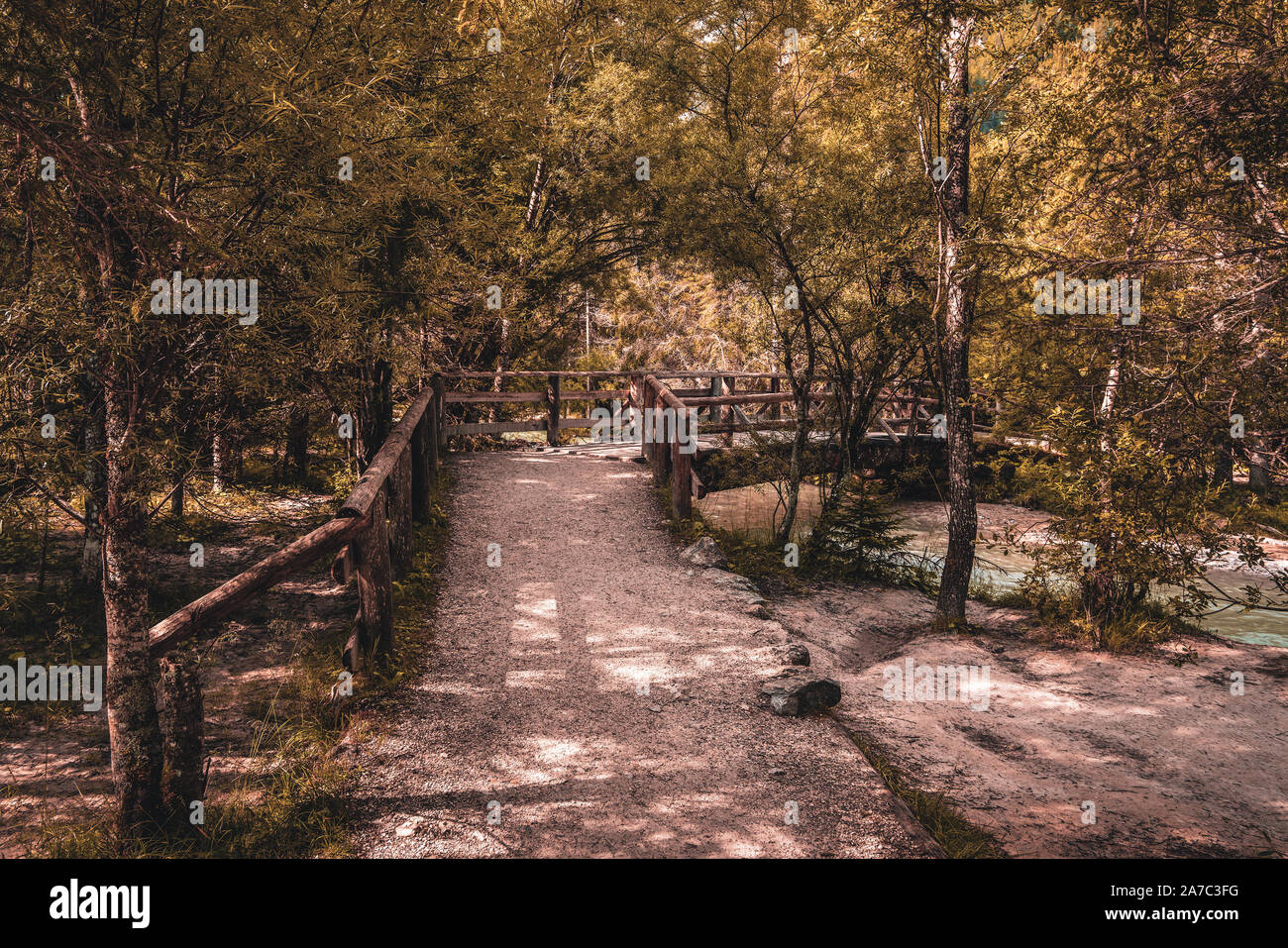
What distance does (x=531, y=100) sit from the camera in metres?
10.0

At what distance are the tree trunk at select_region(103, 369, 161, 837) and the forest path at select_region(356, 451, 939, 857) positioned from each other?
1109 millimetres

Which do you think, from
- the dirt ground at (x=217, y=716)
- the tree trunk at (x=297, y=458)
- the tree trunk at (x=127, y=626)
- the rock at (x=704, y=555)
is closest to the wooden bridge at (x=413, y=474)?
the tree trunk at (x=127, y=626)

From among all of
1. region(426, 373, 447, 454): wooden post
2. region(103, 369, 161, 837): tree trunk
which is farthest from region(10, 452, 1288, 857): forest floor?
region(426, 373, 447, 454): wooden post

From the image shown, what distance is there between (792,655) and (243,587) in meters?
4.21

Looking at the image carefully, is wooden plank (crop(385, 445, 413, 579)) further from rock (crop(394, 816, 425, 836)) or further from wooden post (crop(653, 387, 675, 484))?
wooden post (crop(653, 387, 675, 484))

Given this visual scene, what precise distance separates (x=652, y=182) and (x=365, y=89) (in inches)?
371

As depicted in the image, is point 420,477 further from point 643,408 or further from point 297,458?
point 297,458

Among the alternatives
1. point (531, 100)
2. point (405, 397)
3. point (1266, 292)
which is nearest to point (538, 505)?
point (405, 397)

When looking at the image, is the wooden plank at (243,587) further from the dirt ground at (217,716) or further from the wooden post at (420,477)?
the wooden post at (420,477)

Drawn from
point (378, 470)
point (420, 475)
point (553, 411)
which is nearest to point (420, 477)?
point (420, 475)

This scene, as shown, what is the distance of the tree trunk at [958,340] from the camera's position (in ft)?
28.1

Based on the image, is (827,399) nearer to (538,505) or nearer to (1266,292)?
(538,505)

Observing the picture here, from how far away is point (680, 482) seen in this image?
9.93 metres

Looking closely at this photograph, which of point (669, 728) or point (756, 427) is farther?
point (756, 427)
